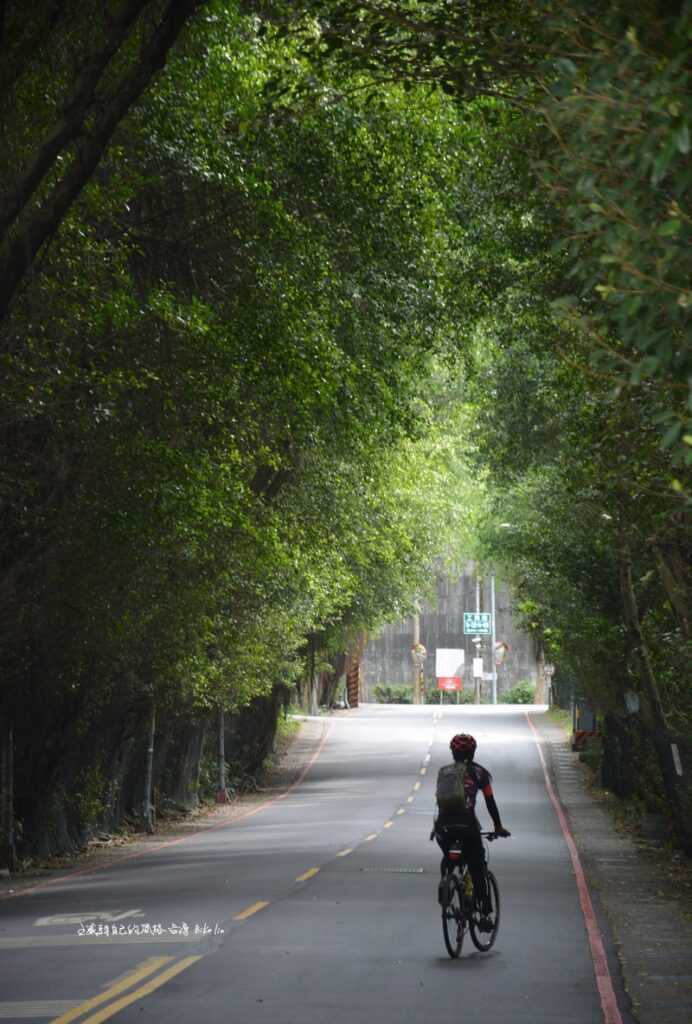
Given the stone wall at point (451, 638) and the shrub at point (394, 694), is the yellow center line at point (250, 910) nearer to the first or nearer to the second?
the stone wall at point (451, 638)

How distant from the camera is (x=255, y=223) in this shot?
19328mm

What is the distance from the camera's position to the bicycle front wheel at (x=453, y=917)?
14.3 meters

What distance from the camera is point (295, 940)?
1595cm

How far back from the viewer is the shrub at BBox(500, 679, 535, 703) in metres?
105

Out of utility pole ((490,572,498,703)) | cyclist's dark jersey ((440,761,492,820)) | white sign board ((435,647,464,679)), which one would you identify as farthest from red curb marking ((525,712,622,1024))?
utility pole ((490,572,498,703))

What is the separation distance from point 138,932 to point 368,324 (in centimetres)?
856

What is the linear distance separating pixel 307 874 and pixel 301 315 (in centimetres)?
870

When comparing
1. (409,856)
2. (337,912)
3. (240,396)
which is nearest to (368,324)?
(240,396)

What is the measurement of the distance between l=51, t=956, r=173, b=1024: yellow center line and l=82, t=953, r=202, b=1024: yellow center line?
0.37 feet

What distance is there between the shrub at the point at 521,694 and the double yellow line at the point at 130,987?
91.8 m

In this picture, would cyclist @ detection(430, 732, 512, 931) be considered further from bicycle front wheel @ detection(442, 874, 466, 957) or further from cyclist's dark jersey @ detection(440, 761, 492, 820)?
bicycle front wheel @ detection(442, 874, 466, 957)

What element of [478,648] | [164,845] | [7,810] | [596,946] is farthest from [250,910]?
[478,648]

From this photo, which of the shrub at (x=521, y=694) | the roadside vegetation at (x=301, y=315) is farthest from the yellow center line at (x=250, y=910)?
the shrub at (x=521, y=694)

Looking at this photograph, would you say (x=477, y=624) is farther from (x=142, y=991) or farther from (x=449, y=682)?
(x=142, y=991)
